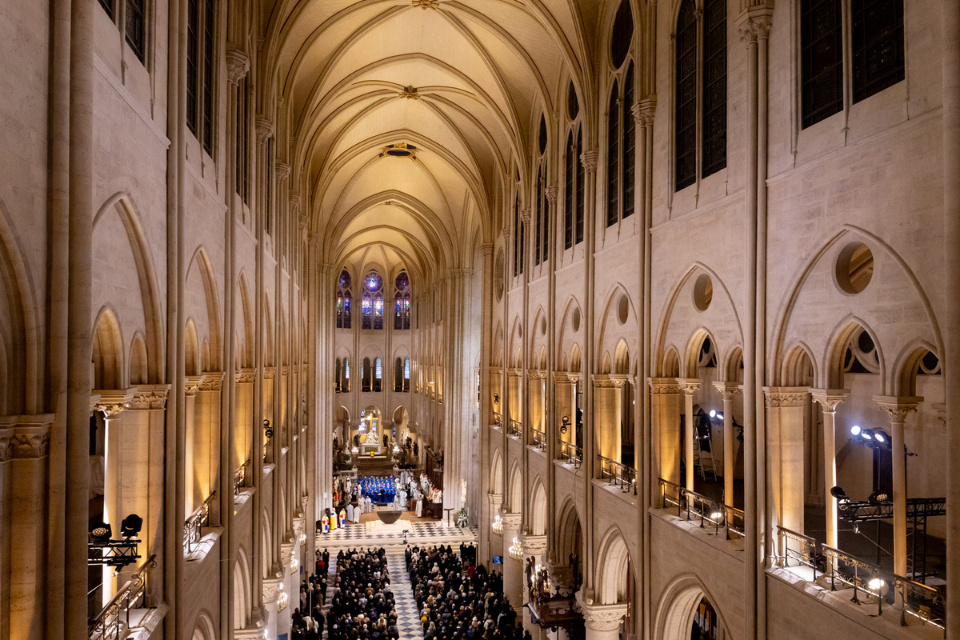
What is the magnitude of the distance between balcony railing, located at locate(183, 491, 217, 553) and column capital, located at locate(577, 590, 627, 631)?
991 cm

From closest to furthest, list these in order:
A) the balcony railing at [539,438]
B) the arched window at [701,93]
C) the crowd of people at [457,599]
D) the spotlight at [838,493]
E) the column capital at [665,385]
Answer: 1. the spotlight at [838,493]
2. the arched window at [701,93]
3. the column capital at [665,385]
4. the crowd of people at [457,599]
5. the balcony railing at [539,438]

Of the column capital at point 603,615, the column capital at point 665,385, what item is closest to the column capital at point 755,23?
the column capital at point 665,385

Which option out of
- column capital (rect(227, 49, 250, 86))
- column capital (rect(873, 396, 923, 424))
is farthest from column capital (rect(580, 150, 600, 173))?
column capital (rect(873, 396, 923, 424))

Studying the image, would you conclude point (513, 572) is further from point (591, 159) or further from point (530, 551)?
point (591, 159)

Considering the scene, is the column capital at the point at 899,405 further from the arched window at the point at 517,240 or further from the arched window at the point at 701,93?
the arched window at the point at 517,240

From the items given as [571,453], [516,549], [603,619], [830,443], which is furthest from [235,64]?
[516,549]

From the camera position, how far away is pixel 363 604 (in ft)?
75.6

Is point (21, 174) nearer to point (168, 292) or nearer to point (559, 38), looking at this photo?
point (168, 292)

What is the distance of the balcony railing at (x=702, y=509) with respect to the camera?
464 inches

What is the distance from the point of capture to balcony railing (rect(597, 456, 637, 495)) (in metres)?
16.1

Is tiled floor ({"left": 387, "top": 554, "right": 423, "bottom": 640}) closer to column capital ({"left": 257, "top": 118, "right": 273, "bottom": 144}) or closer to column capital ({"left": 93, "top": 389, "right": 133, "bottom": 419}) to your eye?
column capital ({"left": 257, "top": 118, "right": 273, "bottom": 144})

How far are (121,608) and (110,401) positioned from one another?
7.21 feet

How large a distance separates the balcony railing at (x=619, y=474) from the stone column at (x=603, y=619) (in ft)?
10.3

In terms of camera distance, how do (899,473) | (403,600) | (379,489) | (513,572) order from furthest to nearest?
1. (379,489)
2. (403,600)
3. (513,572)
4. (899,473)
